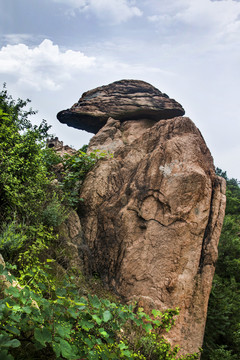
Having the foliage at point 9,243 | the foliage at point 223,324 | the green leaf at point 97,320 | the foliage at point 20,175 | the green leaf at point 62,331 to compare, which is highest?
the foliage at point 20,175

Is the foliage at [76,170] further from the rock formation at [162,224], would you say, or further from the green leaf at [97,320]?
the green leaf at [97,320]

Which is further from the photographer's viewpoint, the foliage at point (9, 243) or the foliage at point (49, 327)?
the foliage at point (9, 243)

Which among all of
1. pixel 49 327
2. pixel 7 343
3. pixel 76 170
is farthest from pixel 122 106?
pixel 7 343

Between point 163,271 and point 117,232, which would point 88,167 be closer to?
point 117,232

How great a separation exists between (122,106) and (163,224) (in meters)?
6.73

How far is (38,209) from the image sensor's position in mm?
5707

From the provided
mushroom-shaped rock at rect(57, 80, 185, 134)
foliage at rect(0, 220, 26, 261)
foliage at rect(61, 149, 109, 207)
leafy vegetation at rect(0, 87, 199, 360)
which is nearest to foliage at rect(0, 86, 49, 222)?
leafy vegetation at rect(0, 87, 199, 360)

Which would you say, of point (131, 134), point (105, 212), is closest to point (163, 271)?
point (105, 212)

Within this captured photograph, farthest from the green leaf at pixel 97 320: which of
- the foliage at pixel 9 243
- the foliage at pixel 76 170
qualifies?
the foliage at pixel 76 170

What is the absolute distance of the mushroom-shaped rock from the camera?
11.3 metres

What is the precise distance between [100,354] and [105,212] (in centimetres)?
510

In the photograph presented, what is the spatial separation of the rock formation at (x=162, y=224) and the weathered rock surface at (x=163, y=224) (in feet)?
0.07

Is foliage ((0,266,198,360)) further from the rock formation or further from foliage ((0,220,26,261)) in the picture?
the rock formation

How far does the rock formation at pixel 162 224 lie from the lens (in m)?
6.06
